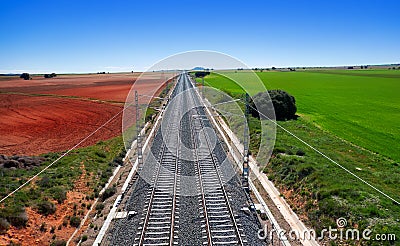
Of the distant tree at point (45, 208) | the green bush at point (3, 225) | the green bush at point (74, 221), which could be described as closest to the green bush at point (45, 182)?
the distant tree at point (45, 208)

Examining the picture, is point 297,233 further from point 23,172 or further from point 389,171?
point 23,172

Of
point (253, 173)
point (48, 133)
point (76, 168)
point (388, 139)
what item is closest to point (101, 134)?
point (48, 133)

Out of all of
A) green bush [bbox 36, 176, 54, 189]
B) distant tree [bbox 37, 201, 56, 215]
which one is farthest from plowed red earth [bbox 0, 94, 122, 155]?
distant tree [bbox 37, 201, 56, 215]

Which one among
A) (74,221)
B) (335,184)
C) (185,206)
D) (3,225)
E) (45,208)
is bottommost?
(74,221)

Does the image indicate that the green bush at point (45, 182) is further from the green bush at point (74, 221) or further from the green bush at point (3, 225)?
the green bush at point (3, 225)

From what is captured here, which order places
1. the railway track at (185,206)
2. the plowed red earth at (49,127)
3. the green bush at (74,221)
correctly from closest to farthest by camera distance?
1. the railway track at (185,206)
2. the green bush at (74,221)
3. the plowed red earth at (49,127)

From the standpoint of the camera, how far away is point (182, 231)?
38.9 ft

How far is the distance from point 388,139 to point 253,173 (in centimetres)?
1539

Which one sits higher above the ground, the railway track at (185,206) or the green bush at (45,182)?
the green bush at (45,182)

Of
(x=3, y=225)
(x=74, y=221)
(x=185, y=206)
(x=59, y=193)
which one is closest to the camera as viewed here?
(x=3, y=225)

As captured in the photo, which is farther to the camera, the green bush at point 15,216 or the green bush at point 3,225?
the green bush at point 15,216

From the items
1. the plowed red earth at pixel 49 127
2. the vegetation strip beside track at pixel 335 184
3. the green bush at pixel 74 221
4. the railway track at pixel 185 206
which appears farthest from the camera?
the plowed red earth at pixel 49 127

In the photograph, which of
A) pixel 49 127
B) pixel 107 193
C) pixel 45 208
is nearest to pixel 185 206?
pixel 107 193

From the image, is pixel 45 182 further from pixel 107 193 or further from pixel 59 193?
pixel 107 193
